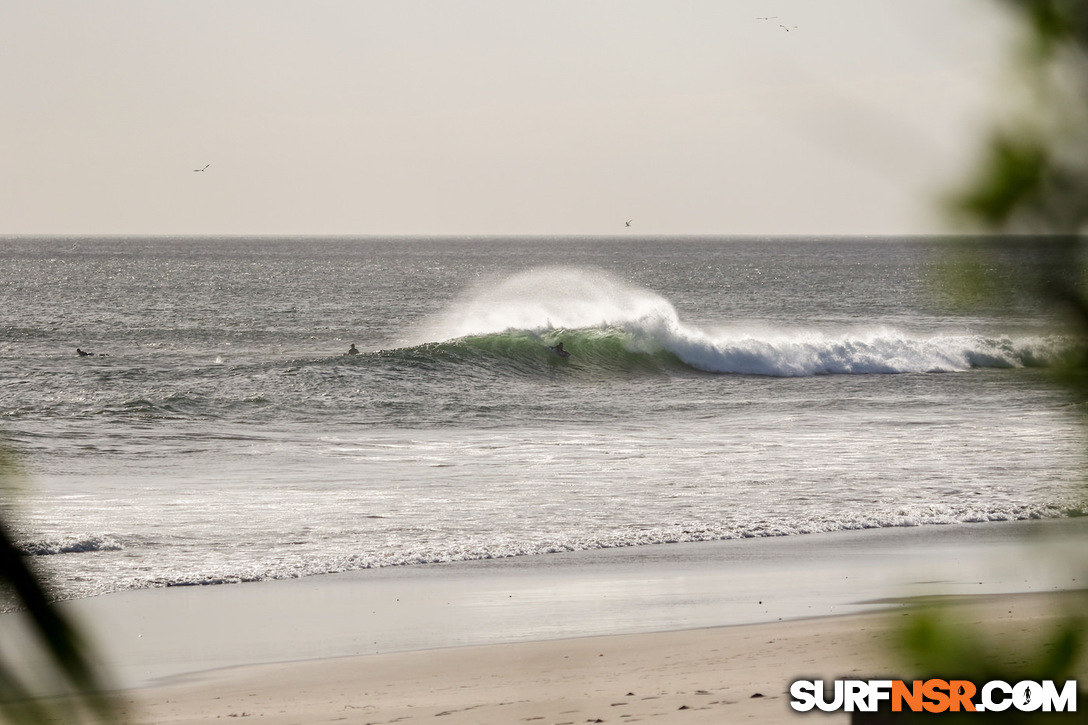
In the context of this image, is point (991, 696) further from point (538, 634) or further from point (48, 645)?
point (538, 634)

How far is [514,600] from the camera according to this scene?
980 cm

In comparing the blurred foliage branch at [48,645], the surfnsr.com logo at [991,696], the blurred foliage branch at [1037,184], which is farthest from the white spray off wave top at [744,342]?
the blurred foliage branch at [48,645]

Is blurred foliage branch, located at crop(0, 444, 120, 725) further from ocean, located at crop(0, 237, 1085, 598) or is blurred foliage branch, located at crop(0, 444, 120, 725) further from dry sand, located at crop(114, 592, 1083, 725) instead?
dry sand, located at crop(114, 592, 1083, 725)

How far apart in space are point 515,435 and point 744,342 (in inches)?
694

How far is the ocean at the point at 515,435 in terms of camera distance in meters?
11.3

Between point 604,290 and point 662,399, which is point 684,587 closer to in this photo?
point 662,399

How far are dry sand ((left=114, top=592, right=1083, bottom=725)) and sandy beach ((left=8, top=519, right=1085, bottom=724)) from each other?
2cm

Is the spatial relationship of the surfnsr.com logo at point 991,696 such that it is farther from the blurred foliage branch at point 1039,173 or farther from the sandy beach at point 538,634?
the sandy beach at point 538,634

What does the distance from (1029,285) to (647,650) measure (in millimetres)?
7691

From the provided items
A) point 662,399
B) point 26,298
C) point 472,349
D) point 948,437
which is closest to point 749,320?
point 472,349

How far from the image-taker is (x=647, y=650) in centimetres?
827

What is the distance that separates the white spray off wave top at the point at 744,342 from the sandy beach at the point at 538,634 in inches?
921

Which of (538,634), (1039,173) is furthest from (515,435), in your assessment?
(1039,173)

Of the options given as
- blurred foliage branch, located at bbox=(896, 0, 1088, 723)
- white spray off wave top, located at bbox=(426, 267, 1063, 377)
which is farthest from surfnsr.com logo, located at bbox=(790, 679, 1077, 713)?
white spray off wave top, located at bbox=(426, 267, 1063, 377)
